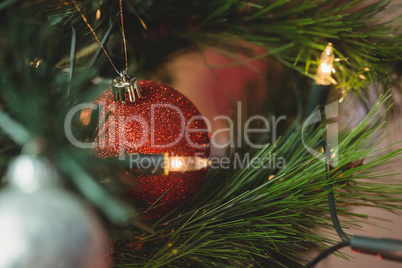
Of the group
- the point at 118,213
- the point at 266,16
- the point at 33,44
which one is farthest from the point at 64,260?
the point at 266,16

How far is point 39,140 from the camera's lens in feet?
0.70

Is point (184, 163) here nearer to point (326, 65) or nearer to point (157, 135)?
point (157, 135)

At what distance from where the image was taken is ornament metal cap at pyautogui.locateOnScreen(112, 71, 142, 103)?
0.28 metres

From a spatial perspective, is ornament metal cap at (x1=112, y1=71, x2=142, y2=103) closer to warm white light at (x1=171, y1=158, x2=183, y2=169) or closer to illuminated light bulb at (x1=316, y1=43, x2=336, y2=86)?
warm white light at (x1=171, y1=158, x2=183, y2=169)

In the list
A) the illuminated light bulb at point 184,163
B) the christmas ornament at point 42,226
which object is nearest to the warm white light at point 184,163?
the illuminated light bulb at point 184,163

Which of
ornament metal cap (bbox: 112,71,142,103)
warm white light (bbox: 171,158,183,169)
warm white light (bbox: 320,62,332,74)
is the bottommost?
warm white light (bbox: 171,158,183,169)

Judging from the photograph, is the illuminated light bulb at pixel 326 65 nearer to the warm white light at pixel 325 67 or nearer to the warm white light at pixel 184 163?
the warm white light at pixel 325 67

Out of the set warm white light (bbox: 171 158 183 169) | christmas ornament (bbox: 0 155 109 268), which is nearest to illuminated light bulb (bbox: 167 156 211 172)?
warm white light (bbox: 171 158 183 169)

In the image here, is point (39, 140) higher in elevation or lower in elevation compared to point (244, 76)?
lower

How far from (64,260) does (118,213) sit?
0.04 meters

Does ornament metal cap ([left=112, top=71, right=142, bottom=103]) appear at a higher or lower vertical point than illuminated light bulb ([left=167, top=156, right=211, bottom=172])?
higher

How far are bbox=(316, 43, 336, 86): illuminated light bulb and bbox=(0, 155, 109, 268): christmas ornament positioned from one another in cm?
28

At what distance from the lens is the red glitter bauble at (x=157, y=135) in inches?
11.2

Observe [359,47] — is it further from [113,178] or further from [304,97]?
[113,178]
